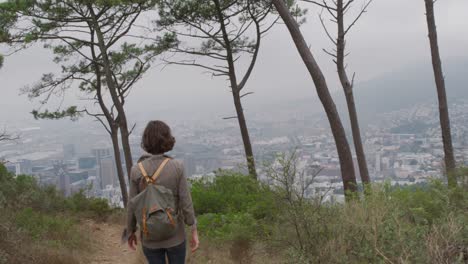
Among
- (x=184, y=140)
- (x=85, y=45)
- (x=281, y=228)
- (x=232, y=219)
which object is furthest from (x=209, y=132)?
(x=281, y=228)

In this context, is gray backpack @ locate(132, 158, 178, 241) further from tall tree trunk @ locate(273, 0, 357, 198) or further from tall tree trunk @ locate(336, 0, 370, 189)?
tall tree trunk @ locate(336, 0, 370, 189)

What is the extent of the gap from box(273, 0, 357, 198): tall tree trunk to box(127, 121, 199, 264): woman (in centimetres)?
428

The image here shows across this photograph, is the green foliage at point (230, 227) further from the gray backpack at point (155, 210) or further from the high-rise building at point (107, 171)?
the high-rise building at point (107, 171)

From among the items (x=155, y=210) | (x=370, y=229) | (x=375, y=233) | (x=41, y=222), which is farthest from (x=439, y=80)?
(x=41, y=222)

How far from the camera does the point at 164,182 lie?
301cm

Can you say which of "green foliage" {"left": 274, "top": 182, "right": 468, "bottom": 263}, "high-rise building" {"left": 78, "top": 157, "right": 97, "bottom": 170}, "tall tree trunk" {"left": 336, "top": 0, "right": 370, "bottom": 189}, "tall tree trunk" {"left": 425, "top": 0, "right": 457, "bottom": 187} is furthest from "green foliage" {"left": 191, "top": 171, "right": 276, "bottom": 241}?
"high-rise building" {"left": 78, "top": 157, "right": 97, "bottom": 170}

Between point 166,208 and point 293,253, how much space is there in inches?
48.9

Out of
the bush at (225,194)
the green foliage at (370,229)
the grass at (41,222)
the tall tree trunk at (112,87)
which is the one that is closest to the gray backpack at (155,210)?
the green foliage at (370,229)

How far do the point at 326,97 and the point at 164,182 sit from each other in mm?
4454

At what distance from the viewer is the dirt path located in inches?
261

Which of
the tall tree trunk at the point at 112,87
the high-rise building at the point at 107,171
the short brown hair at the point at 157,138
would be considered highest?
the tall tree trunk at the point at 112,87

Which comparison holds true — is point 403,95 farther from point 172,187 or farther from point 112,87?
point 172,187

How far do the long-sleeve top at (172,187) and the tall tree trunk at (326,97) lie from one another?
4300 millimetres

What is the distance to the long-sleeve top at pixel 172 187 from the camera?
303cm
